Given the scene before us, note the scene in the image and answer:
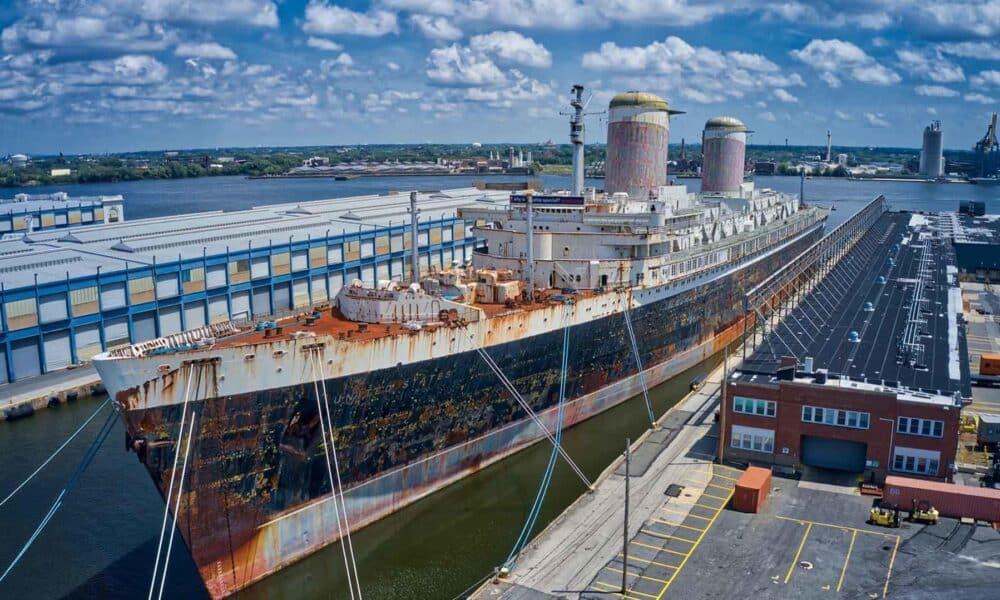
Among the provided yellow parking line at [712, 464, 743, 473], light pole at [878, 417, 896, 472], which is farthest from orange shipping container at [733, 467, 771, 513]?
light pole at [878, 417, 896, 472]

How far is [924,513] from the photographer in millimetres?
17984

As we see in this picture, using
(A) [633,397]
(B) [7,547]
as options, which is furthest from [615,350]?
(B) [7,547]

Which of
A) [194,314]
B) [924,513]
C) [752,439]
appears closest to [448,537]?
[752,439]

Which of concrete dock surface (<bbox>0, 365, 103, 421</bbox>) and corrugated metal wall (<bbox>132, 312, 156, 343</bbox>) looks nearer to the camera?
concrete dock surface (<bbox>0, 365, 103, 421</bbox>)

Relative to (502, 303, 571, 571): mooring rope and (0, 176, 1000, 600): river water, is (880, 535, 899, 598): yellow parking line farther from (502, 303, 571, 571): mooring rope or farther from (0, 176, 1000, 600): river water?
(0, 176, 1000, 600): river water

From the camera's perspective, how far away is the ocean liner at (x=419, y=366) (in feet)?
51.5

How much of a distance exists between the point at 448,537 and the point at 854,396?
11.4 m

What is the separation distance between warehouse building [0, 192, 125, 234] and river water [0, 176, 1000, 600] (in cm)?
3490

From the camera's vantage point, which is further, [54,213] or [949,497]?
[54,213]

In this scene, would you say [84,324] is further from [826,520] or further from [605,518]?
[826,520]

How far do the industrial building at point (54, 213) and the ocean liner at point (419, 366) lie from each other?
44.0m

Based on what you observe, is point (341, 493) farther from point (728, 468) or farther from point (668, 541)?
point (728, 468)

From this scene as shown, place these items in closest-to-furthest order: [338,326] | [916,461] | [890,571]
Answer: [890,571], [916,461], [338,326]

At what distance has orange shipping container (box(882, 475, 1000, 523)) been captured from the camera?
17781mm
